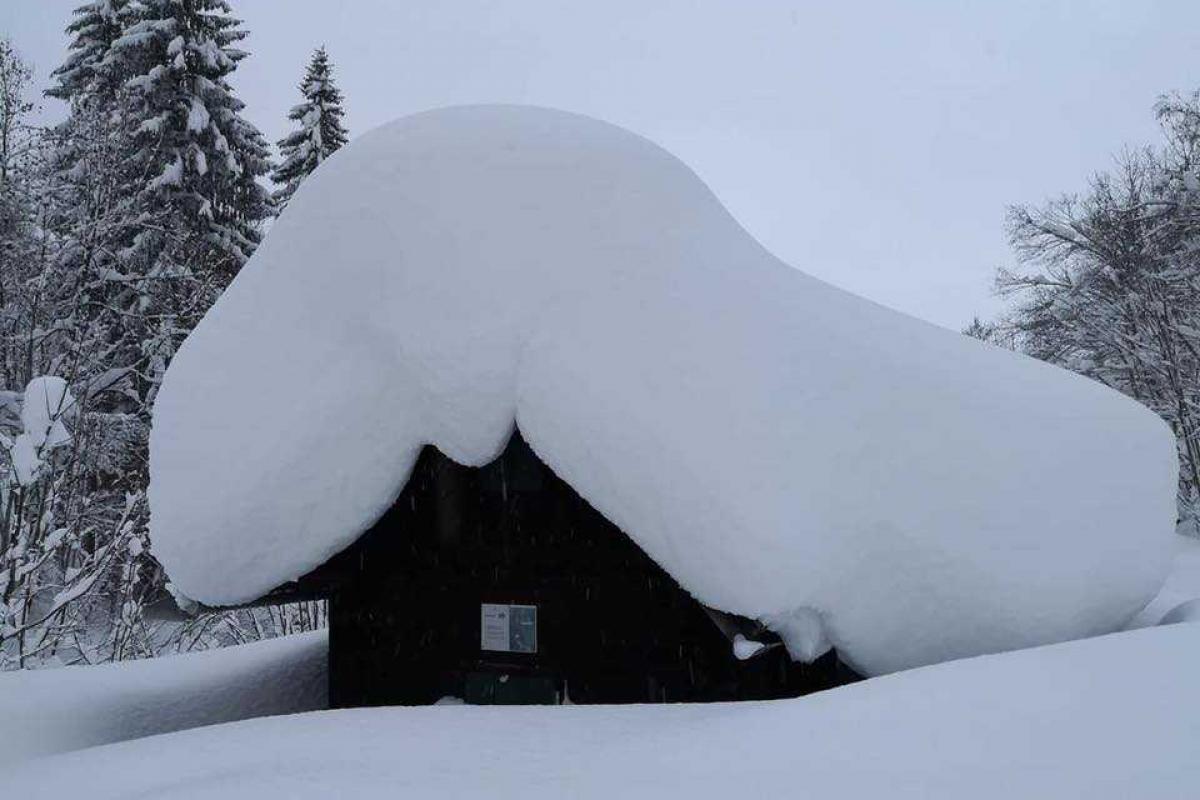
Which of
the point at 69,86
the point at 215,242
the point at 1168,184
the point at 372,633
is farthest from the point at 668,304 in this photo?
the point at 1168,184

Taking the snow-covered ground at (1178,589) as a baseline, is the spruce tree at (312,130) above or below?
above

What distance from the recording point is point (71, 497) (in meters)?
8.13

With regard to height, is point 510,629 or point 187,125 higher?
point 187,125

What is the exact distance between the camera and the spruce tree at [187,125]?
1705 cm

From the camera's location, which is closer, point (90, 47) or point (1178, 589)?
point (1178, 589)

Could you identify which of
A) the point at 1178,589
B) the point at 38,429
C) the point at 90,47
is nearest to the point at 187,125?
the point at 90,47

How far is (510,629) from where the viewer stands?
5.47 meters

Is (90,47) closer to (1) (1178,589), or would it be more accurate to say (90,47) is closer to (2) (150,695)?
(2) (150,695)

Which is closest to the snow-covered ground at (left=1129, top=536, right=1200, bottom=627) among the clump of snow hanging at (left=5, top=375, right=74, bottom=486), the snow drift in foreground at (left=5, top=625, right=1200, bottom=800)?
the snow drift in foreground at (left=5, top=625, right=1200, bottom=800)

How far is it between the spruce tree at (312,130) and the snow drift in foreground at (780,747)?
20.0 meters

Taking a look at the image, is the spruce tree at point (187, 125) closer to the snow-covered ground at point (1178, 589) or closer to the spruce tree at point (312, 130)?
the spruce tree at point (312, 130)

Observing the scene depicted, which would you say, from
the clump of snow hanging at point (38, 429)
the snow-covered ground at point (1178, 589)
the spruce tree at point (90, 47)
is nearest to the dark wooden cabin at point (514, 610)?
the clump of snow hanging at point (38, 429)

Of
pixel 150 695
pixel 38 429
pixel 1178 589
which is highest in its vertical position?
pixel 38 429

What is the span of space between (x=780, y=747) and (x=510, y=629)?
3.12 metres
